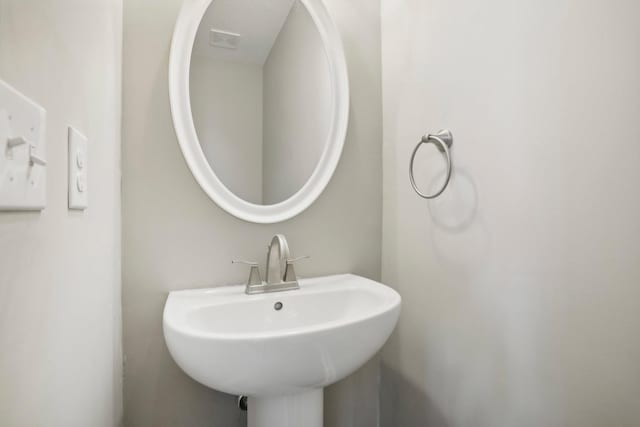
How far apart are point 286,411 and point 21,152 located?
0.78 metres

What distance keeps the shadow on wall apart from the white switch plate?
1.07 meters

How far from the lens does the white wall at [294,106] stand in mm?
1067

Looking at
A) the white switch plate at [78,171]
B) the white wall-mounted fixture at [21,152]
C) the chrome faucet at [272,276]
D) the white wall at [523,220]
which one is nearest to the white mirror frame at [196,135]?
the chrome faucet at [272,276]

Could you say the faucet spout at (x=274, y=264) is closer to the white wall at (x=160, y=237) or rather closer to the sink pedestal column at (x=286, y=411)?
the white wall at (x=160, y=237)

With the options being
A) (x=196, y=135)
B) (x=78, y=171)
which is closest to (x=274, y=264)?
(x=196, y=135)

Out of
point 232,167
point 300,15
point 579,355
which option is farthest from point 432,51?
point 579,355

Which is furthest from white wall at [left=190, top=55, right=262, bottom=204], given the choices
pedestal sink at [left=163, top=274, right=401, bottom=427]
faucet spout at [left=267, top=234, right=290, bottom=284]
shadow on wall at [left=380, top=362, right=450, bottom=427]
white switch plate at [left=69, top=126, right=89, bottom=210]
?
shadow on wall at [left=380, top=362, right=450, bottom=427]

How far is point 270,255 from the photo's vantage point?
0.98 meters

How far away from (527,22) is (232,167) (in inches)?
34.0

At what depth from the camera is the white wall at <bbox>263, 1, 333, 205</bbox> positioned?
1067mm

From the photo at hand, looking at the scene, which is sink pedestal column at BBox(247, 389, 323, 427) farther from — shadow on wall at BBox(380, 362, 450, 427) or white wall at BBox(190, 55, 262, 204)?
white wall at BBox(190, 55, 262, 204)

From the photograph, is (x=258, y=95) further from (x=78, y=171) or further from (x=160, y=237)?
(x=78, y=171)

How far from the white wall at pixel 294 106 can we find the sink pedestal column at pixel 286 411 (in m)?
0.58

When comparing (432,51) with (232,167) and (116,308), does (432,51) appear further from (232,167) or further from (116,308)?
(116,308)
